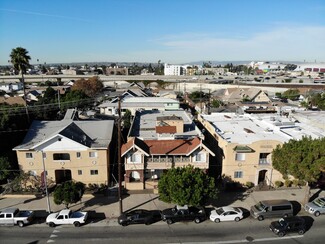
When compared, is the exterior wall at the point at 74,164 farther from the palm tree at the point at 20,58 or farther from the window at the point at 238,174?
the palm tree at the point at 20,58

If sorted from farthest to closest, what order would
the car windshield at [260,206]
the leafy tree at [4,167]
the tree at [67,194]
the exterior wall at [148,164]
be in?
the exterior wall at [148,164] → the leafy tree at [4,167] → the car windshield at [260,206] → the tree at [67,194]

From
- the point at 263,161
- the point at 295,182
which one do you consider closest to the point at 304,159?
the point at 263,161

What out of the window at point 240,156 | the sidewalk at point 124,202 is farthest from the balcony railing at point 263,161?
the sidewalk at point 124,202

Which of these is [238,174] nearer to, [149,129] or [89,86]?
[149,129]

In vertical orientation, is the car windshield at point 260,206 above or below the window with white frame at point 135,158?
below

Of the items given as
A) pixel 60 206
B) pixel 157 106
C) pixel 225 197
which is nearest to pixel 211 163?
pixel 225 197

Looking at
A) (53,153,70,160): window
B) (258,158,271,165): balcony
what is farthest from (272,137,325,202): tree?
(53,153,70,160): window

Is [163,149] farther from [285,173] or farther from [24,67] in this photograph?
[24,67]
